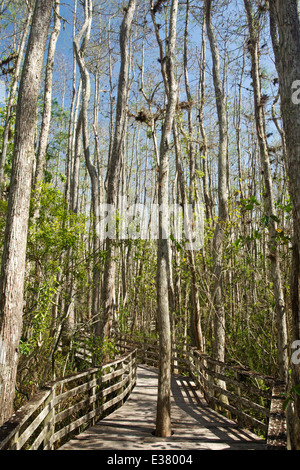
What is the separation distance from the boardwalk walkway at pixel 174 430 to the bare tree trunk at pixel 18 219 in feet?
4.16

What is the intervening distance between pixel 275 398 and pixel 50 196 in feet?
16.7

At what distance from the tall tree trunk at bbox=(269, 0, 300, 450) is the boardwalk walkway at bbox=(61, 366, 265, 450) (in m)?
2.17

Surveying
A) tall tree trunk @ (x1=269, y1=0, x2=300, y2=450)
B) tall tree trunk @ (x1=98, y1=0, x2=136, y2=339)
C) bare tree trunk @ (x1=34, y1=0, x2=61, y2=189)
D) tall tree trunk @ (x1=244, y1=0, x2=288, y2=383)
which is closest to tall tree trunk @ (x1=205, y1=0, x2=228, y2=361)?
tall tree trunk @ (x1=244, y1=0, x2=288, y2=383)

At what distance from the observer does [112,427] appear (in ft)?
18.0

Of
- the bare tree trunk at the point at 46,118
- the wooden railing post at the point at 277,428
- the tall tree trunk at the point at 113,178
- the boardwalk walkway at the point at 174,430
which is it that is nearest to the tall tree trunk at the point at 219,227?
the boardwalk walkway at the point at 174,430

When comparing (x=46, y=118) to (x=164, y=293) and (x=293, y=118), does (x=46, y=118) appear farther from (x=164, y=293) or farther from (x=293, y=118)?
(x=293, y=118)

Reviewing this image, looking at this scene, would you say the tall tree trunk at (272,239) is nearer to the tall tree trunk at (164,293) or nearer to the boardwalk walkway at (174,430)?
the boardwalk walkway at (174,430)

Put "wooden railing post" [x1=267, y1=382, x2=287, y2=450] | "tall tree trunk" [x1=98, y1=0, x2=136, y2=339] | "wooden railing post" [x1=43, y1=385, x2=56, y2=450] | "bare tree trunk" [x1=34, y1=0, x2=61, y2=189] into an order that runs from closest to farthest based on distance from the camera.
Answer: "wooden railing post" [x1=267, y1=382, x2=287, y2=450]
"wooden railing post" [x1=43, y1=385, x2=56, y2=450]
"tall tree trunk" [x1=98, y1=0, x2=136, y2=339]
"bare tree trunk" [x1=34, y1=0, x2=61, y2=189]

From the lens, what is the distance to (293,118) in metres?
2.71

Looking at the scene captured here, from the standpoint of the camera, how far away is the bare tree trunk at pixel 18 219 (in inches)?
171

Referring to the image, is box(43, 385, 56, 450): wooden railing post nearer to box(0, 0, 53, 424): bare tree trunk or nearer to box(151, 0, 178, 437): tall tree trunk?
box(0, 0, 53, 424): bare tree trunk

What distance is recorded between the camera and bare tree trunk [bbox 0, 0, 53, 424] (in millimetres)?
4348

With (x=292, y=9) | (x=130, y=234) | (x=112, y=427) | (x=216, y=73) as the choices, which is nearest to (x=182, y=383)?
(x=112, y=427)

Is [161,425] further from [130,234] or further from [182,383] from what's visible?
[130,234]
